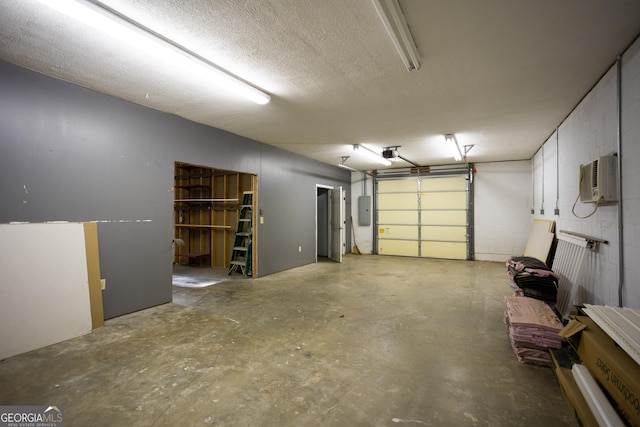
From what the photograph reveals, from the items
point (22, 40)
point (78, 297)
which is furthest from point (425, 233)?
point (22, 40)

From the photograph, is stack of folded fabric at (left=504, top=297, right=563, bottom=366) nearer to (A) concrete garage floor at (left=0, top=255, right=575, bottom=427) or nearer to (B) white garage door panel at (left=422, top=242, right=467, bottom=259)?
(A) concrete garage floor at (left=0, top=255, right=575, bottom=427)

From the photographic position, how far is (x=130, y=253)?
3674mm

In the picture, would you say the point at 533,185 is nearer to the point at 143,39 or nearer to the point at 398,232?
the point at 398,232

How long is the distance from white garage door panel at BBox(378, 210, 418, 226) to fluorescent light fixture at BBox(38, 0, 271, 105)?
671cm

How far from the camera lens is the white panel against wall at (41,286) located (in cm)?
260

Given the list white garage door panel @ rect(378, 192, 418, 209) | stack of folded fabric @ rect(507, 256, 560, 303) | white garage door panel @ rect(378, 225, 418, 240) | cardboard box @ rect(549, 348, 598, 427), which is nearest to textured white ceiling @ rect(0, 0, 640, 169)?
stack of folded fabric @ rect(507, 256, 560, 303)

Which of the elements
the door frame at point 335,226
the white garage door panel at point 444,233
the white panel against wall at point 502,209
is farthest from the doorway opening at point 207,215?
the white panel against wall at point 502,209

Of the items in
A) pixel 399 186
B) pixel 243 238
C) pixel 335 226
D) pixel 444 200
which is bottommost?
pixel 243 238

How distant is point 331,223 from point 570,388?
21.4 feet

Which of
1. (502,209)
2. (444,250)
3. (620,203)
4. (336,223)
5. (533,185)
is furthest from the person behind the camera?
(444,250)

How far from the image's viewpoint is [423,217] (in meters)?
8.54

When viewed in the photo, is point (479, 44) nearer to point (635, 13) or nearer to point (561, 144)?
point (635, 13)

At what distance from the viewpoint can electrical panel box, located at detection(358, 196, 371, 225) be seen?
30.5 feet

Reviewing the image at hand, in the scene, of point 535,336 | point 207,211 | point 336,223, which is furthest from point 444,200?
point 207,211
